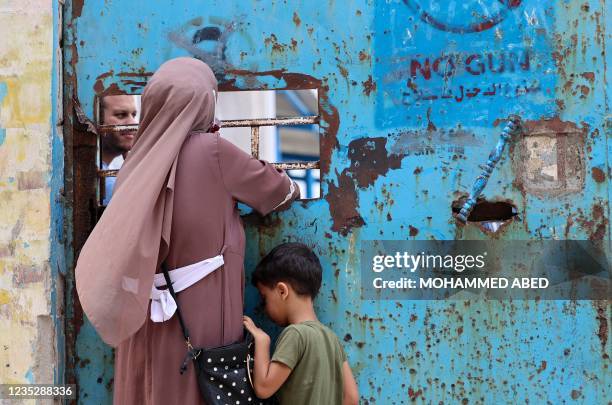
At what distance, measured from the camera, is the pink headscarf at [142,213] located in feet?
6.39

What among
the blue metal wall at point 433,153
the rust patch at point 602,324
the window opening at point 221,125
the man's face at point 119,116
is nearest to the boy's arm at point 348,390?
the blue metal wall at point 433,153

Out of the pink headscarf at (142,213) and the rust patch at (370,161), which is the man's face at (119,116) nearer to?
the pink headscarf at (142,213)

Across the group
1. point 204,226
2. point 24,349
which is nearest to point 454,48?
point 204,226

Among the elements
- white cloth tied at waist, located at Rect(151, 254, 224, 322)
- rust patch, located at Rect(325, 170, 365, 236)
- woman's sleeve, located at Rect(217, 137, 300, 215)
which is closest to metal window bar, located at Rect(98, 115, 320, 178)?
rust patch, located at Rect(325, 170, 365, 236)

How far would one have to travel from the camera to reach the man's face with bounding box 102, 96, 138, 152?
8.45ft

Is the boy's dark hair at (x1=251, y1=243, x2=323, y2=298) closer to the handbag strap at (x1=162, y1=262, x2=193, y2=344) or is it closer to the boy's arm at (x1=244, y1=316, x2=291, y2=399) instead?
the boy's arm at (x1=244, y1=316, x2=291, y2=399)

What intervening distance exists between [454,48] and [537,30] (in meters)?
0.28

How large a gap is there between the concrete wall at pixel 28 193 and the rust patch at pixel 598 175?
5.88 ft

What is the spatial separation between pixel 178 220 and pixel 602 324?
1399mm

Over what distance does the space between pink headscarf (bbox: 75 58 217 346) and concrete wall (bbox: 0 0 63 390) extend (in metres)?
0.47

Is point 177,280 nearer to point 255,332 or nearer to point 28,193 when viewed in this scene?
point 255,332

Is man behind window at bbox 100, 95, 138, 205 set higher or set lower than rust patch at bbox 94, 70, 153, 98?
lower

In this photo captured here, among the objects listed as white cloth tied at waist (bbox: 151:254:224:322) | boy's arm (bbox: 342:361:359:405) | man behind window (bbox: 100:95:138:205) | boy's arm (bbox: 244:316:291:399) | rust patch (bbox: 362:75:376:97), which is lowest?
boy's arm (bbox: 342:361:359:405)

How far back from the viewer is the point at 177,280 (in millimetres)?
2098
